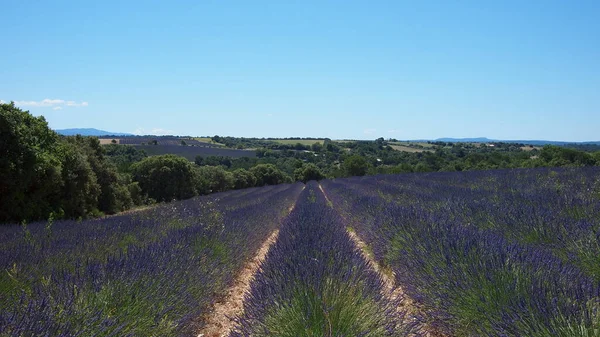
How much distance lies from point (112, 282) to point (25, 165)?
983 cm

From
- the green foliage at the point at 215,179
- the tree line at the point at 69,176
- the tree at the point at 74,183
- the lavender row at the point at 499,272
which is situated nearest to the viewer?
the lavender row at the point at 499,272

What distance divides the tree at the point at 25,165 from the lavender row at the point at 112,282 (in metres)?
5.40

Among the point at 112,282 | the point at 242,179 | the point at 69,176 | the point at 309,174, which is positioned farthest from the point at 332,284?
the point at 309,174

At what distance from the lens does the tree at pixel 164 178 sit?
3150 cm

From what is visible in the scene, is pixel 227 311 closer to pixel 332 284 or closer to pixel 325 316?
pixel 332 284

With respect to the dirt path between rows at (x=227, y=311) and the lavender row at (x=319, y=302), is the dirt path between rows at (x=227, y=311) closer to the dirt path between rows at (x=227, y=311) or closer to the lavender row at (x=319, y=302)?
the dirt path between rows at (x=227, y=311)

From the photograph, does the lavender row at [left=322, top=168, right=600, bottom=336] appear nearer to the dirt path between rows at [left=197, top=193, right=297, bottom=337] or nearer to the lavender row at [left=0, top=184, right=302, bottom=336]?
the dirt path between rows at [left=197, top=193, right=297, bottom=337]

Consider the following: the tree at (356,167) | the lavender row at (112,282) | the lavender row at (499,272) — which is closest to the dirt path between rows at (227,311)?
the lavender row at (112,282)

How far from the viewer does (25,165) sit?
11.1 metres

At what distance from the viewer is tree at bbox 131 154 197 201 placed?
103ft

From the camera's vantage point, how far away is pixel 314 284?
10.3ft

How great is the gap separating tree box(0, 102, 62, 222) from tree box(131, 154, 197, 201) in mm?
18459

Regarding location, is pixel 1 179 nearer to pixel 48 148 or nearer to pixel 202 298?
pixel 48 148

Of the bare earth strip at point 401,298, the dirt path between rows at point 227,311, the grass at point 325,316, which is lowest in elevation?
the dirt path between rows at point 227,311
